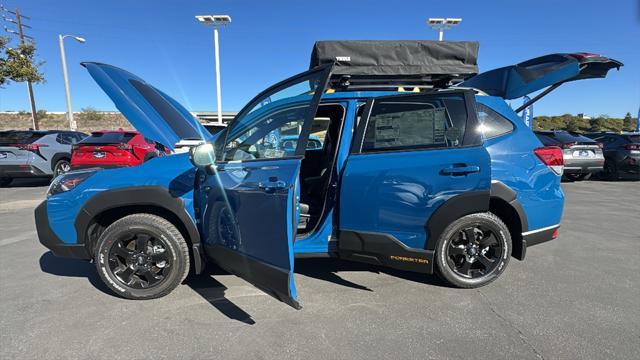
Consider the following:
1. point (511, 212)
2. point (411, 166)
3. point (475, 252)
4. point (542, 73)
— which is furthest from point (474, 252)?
point (542, 73)

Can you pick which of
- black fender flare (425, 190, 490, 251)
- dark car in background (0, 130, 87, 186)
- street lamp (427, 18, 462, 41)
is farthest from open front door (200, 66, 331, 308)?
street lamp (427, 18, 462, 41)

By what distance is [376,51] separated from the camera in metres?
3.04

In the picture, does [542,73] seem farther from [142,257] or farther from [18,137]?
[18,137]

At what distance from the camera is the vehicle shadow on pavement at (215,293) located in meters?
2.70

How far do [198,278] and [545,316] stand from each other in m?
3.05

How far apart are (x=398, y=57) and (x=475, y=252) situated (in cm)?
189

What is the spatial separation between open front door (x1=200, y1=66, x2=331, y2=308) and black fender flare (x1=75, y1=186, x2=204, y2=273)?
17cm

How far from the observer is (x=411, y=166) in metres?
2.75

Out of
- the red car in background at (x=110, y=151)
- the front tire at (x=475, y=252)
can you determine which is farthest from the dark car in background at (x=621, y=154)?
the red car in background at (x=110, y=151)

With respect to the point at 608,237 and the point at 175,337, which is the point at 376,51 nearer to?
the point at 175,337

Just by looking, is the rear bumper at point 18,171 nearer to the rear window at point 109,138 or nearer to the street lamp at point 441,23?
the rear window at point 109,138

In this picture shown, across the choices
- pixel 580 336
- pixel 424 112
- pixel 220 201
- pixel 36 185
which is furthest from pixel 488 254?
pixel 36 185

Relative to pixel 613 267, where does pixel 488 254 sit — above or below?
above

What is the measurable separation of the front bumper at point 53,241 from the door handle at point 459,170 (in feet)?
10.3
